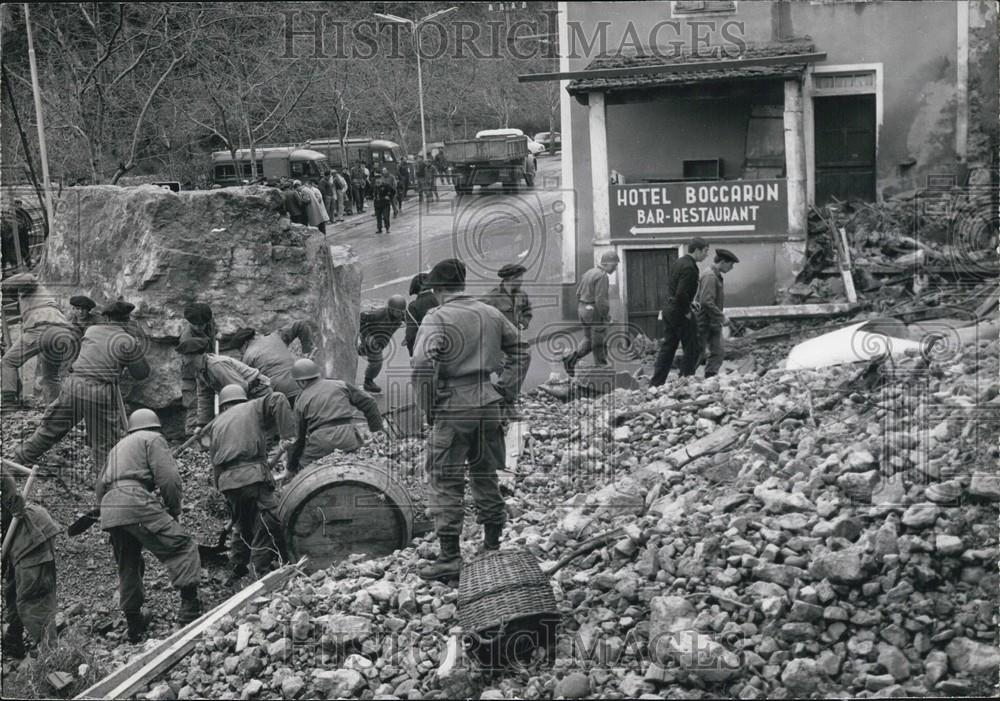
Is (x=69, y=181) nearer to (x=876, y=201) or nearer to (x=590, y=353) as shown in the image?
(x=590, y=353)

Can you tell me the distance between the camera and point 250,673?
642 centimetres

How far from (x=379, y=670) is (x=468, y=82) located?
44.7 ft

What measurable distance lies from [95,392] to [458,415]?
4.36m

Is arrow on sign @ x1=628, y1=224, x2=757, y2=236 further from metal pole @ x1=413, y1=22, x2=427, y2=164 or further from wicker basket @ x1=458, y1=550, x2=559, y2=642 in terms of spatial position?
wicker basket @ x1=458, y1=550, x2=559, y2=642

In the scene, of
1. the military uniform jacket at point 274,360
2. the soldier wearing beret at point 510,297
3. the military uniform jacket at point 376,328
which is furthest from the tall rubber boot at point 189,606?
the military uniform jacket at point 376,328

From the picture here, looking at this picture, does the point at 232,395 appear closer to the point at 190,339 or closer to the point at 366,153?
the point at 190,339

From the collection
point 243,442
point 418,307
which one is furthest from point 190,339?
point 243,442

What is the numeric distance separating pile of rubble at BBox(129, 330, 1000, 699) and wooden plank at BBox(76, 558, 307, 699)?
75mm

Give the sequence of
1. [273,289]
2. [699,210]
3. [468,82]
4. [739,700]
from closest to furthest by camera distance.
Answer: [739,700] < [273,289] < [699,210] < [468,82]

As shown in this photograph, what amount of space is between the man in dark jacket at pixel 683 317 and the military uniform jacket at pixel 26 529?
19.2 ft

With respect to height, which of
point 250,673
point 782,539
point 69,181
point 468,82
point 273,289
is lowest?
point 250,673

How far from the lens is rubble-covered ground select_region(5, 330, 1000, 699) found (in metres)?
5.75

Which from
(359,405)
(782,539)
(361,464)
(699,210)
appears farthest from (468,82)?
(782,539)

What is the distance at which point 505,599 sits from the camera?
6.01 meters
